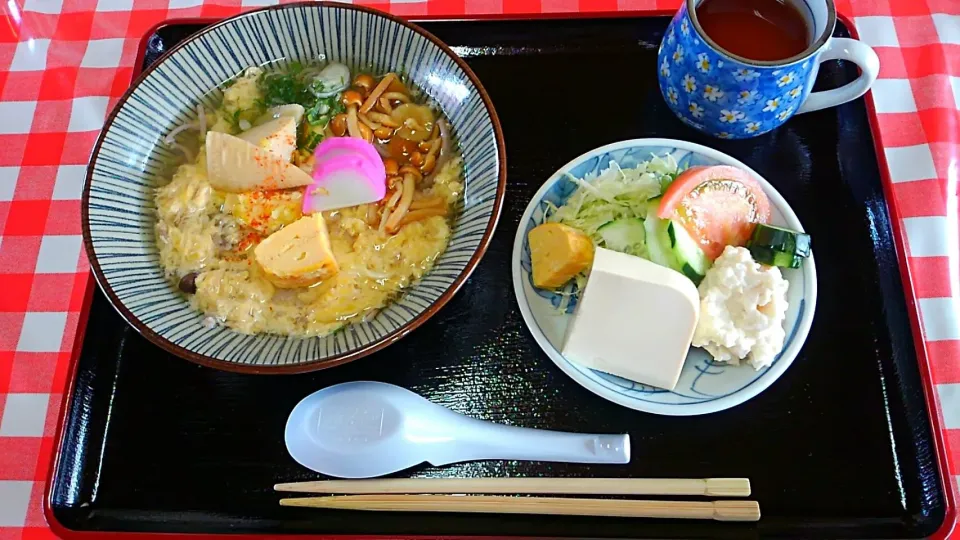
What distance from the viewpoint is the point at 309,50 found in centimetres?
180

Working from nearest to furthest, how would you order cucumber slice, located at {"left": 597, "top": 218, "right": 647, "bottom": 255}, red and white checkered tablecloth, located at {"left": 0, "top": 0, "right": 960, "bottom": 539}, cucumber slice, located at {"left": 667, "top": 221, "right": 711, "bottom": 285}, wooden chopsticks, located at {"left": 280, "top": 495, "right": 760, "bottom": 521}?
wooden chopsticks, located at {"left": 280, "top": 495, "right": 760, "bottom": 521} < cucumber slice, located at {"left": 667, "top": 221, "right": 711, "bottom": 285} < cucumber slice, located at {"left": 597, "top": 218, "right": 647, "bottom": 255} < red and white checkered tablecloth, located at {"left": 0, "top": 0, "right": 960, "bottom": 539}

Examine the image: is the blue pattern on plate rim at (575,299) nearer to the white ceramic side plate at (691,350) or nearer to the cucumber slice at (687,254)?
the white ceramic side plate at (691,350)

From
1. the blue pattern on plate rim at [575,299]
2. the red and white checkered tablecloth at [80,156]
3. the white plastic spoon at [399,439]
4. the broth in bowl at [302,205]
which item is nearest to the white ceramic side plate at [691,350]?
the blue pattern on plate rim at [575,299]

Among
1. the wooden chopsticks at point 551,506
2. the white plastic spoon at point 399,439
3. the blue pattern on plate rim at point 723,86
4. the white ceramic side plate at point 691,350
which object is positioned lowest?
the wooden chopsticks at point 551,506

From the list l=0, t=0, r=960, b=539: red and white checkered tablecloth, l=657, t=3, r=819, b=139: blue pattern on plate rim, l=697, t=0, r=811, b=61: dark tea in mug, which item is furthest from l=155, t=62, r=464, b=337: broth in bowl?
l=697, t=0, r=811, b=61: dark tea in mug

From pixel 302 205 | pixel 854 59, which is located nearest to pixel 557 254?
pixel 302 205

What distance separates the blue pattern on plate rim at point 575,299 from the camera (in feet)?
4.76

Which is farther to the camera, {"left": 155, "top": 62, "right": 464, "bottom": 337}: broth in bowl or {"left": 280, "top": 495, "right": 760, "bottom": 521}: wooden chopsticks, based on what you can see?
{"left": 155, "top": 62, "right": 464, "bottom": 337}: broth in bowl

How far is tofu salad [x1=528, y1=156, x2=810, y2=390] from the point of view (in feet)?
4.61

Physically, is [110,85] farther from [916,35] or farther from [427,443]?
[916,35]

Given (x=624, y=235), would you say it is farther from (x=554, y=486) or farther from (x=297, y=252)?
(x=297, y=252)

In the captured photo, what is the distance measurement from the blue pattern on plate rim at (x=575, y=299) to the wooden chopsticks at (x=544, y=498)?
169 mm

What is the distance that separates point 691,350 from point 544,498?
1.44 ft

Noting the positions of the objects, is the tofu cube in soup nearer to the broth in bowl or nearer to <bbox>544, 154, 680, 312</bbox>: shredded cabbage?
the broth in bowl
